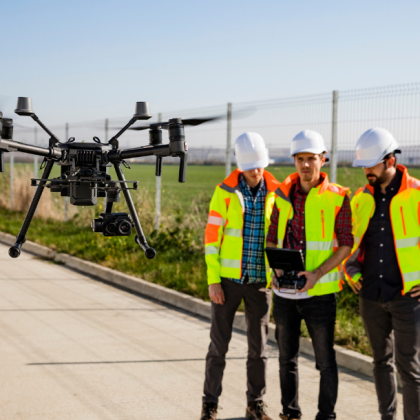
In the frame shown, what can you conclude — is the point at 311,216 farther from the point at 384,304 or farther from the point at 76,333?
the point at 76,333

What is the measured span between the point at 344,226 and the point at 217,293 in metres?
1.10

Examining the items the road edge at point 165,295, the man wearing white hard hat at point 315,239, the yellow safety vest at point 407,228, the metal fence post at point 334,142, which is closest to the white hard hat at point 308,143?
the man wearing white hard hat at point 315,239

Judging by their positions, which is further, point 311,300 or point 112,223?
point 311,300

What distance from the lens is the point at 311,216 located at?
428cm

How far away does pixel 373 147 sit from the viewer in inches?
157

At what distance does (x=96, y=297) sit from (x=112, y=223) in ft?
26.6

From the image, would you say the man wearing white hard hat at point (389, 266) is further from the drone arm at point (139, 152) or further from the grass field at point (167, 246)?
the drone arm at point (139, 152)

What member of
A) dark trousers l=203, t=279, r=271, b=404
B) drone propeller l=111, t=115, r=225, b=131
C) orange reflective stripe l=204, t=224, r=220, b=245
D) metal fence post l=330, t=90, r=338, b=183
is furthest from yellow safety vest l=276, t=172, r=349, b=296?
metal fence post l=330, t=90, r=338, b=183

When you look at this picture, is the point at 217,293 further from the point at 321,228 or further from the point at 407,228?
the point at 407,228

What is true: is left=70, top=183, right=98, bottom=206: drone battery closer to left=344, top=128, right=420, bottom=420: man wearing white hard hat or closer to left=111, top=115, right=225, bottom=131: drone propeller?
left=111, top=115, right=225, bottom=131: drone propeller

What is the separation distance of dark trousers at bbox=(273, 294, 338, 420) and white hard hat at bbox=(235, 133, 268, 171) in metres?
1.03

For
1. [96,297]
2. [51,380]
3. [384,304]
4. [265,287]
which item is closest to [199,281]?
[96,297]

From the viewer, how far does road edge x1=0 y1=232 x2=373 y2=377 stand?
5.88 meters

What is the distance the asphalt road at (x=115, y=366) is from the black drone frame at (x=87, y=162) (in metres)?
3.91
